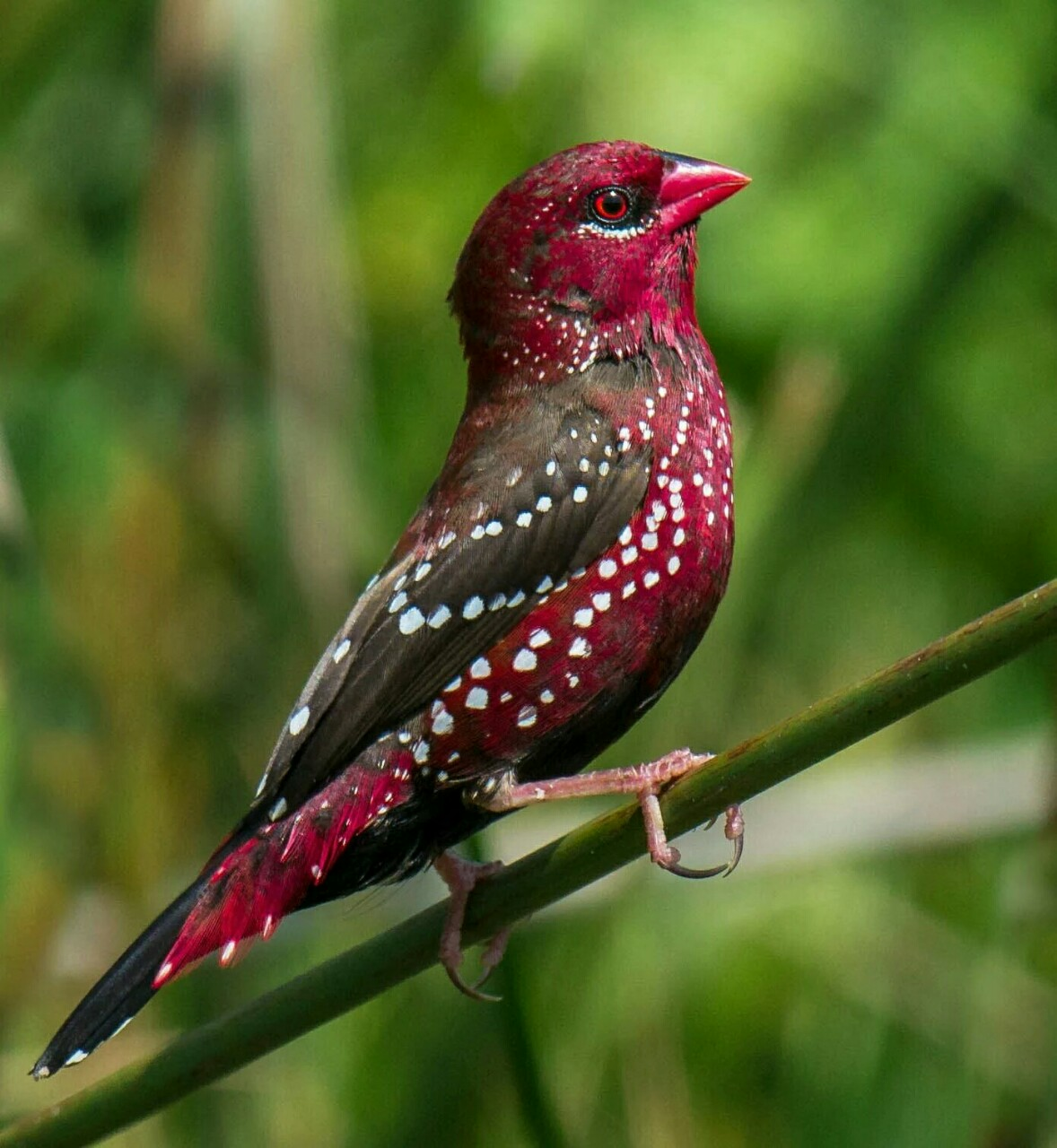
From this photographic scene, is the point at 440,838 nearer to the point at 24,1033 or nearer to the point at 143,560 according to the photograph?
the point at 143,560

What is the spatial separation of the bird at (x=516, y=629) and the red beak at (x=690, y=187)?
23 millimetres

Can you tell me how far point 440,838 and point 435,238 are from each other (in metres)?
2.47

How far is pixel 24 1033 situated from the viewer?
4.23 meters

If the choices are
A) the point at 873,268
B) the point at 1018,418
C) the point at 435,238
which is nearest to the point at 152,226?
the point at 435,238

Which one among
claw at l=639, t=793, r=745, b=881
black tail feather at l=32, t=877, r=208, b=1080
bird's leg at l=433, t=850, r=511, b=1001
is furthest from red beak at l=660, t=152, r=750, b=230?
black tail feather at l=32, t=877, r=208, b=1080

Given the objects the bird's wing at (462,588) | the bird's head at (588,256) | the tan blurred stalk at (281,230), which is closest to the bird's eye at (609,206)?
the bird's head at (588,256)

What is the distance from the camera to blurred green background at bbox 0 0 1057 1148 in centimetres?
359

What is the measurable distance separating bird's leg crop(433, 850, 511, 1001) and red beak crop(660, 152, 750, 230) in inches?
47.4

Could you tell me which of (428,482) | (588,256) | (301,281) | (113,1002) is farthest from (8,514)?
(428,482)

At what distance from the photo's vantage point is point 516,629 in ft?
10.00

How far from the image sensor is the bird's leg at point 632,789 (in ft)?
8.60

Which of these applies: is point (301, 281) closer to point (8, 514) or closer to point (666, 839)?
point (8, 514)

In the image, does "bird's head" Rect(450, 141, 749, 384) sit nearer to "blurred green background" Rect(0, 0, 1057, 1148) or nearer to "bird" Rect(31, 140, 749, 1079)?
"bird" Rect(31, 140, 749, 1079)

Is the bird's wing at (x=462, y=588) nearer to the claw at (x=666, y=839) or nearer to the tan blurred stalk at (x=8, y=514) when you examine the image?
the claw at (x=666, y=839)
